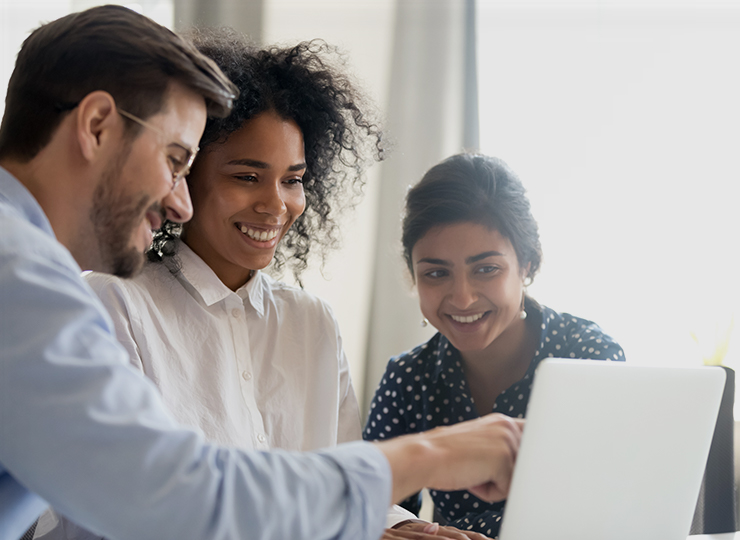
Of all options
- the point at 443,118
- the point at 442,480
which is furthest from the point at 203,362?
the point at 443,118

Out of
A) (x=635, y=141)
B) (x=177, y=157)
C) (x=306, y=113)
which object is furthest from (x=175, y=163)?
(x=635, y=141)

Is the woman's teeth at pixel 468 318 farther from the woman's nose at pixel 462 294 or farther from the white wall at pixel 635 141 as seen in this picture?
the white wall at pixel 635 141

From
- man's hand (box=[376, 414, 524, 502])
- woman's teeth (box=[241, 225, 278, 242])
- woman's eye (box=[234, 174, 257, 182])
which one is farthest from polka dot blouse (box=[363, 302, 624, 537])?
man's hand (box=[376, 414, 524, 502])

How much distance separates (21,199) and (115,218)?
112 mm

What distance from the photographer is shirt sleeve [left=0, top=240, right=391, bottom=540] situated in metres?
0.55

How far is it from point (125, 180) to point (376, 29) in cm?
203

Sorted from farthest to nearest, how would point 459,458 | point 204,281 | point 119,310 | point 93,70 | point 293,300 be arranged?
point 293,300, point 204,281, point 119,310, point 93,70, point 459,458

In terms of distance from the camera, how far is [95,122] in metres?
0.81

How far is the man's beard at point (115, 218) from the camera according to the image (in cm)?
82

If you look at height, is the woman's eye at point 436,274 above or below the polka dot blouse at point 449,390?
above

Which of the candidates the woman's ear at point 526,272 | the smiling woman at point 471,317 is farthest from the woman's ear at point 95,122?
the woman's ear at point 526,272

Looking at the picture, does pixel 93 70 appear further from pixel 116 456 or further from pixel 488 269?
pixel 488 269

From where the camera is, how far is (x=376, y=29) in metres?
2.64

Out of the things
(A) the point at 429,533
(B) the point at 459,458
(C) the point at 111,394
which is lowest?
(A) the point at 429,533
